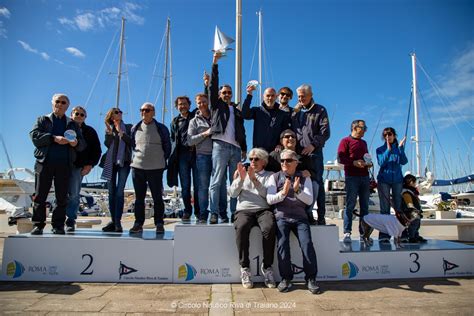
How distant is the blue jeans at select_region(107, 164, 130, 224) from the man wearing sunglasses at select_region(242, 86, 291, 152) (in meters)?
2.12

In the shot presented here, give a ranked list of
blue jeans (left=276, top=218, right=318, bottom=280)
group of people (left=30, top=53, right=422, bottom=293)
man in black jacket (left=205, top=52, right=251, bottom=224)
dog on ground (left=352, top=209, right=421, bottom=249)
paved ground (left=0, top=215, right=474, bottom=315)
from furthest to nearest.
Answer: dog on ground (left=352, top=209, right=421, bottom=249)
man in black jacket (left=205, top=52, right=251, bottom=224)
group of people (left=30, top=53, right=422, bottom=293)
blue jeans (left=276, top=218, right=318, bottom=280)
paved ground (left=0, top=215, right=474, bottom=315)

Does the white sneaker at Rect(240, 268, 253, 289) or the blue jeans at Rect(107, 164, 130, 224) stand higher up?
the blue jeans at Rect(107, 164, 130, 224)

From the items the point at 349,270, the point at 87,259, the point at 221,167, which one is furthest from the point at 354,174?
the point at 87,259

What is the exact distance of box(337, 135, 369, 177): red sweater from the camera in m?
4.99

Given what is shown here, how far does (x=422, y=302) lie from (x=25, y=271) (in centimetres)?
490

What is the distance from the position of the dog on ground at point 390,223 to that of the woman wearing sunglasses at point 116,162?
3777mm

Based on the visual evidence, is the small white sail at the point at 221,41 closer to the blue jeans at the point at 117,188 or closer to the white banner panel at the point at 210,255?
the blue jeans at the point at 117,188

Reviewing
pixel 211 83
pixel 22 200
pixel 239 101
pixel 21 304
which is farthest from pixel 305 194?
pixel 22 200

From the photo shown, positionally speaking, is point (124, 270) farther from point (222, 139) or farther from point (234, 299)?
point (222, 139)

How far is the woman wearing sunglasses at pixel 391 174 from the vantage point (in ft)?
17.2

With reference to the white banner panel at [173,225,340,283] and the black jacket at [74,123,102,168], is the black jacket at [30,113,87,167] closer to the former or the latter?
the black jacket at [74,123,102,168]

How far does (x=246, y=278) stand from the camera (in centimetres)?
384

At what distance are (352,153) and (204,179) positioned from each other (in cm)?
247

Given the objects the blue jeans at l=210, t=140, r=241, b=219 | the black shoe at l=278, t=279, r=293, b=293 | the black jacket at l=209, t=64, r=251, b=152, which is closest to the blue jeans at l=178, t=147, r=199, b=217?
the blue jeans at l=210, t=140, r=241, b=219
